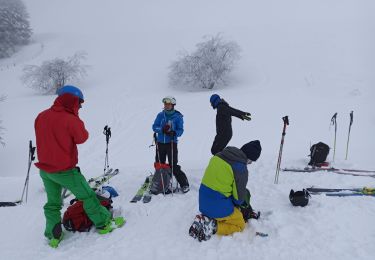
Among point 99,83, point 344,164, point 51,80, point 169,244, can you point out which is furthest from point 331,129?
point 51,80

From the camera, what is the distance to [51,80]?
2672 centimetres

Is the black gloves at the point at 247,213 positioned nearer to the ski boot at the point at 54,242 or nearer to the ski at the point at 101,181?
the ski boot at the point at 54,242

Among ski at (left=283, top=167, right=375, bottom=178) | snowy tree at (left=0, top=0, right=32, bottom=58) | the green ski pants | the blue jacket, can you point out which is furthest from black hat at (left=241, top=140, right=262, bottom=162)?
snowy tree at (left=0, top=0, right=32, bottom=58)

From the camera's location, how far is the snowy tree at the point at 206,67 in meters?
24.8

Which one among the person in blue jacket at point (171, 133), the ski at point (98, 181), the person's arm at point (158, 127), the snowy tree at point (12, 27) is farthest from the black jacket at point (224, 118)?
the snowy tree at point (12, 27)

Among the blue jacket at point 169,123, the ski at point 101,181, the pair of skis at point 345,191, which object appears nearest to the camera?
the pair of skis at point 345,191

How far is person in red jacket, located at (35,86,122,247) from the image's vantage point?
4500 mm

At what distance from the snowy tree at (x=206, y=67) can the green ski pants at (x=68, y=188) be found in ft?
66.9

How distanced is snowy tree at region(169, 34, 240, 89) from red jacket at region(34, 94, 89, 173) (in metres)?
20.5

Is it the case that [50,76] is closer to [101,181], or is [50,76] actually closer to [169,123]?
[101,181]

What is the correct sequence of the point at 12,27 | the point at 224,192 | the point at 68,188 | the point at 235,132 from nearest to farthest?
the point at 224,192
the point at 68,188
the point at 235,132
the point at 12,27

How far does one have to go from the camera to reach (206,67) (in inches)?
984

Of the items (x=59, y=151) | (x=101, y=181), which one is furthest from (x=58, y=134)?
(x=101, y=181)

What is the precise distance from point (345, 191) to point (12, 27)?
1896 inches
